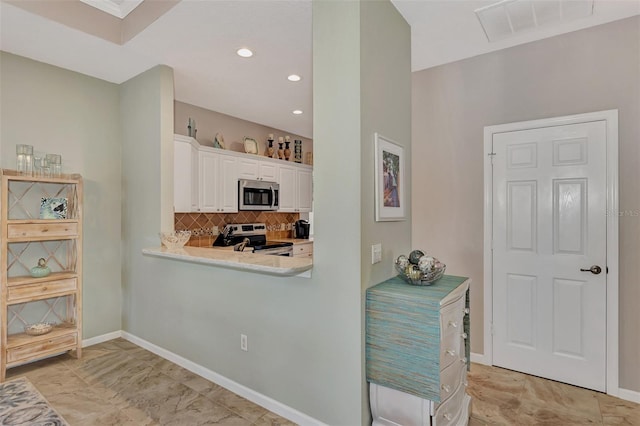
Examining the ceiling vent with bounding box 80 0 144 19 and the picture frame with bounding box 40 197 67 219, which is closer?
the ceiling vent with bounding box 80 0 144 19

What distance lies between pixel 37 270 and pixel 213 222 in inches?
81.8

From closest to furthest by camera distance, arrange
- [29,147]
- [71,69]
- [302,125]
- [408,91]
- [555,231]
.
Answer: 1. [408,91]
2. [555,231]
3. [29,147]
4. [71,69]
5. [302,125]

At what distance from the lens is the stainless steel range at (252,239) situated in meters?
4.72

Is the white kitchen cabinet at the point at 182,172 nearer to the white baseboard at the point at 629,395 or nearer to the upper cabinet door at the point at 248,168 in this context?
the upper cabinet door at the point at 248,168

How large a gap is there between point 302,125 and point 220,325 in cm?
371

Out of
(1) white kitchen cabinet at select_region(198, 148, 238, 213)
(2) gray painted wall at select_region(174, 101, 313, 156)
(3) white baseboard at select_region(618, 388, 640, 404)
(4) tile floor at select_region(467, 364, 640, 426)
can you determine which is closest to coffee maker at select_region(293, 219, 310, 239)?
(2) gray painted wall at select_region(174, 101, 313, 156)

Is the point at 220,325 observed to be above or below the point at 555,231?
below

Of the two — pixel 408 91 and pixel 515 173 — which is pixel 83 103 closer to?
pixel 408 91

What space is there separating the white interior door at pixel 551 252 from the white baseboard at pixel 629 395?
109 millimetres

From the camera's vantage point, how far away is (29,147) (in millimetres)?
2965

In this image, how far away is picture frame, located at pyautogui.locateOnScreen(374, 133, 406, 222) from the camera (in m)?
2.10

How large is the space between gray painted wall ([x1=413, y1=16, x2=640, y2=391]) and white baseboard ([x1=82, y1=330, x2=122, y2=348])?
3332 millimetres

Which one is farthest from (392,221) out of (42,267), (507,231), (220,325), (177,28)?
(42,267)

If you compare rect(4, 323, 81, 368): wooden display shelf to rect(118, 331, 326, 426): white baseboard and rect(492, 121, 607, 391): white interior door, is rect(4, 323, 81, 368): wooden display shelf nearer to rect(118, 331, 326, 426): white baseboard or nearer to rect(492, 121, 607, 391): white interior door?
rect(118, 331, 326, 426): white baseboard
